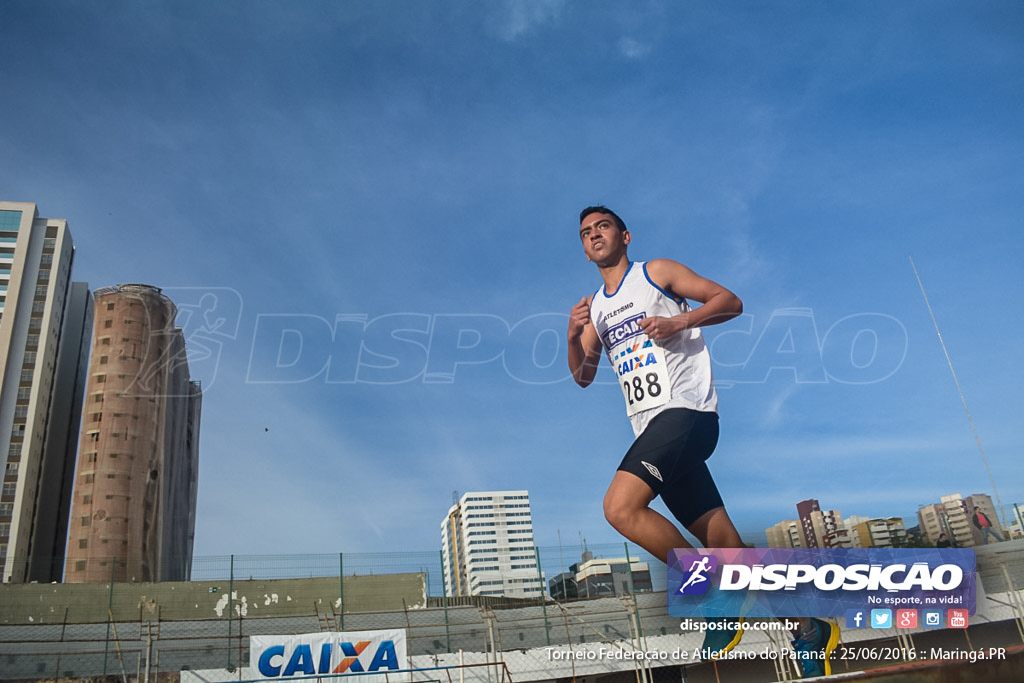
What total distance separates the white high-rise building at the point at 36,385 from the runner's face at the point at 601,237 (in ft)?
126

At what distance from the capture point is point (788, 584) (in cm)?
876

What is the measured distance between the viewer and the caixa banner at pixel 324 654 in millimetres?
9609

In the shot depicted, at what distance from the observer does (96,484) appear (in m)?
31.5

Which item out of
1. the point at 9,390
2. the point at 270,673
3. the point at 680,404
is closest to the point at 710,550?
the point at 680,404

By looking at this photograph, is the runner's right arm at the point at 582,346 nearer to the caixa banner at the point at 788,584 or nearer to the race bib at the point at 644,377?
the race bib at the point at 644,377

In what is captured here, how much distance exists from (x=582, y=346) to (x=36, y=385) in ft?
143

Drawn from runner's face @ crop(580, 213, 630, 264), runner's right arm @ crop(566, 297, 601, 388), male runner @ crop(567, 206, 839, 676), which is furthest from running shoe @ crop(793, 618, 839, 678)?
runner's face @ crop(580, 213, 630, 264)

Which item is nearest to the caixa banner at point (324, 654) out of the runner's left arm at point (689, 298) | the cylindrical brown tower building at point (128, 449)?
the runner's left arm at point (689, 298)

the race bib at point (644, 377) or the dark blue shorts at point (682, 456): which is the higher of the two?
the race bib at point (644, 377)

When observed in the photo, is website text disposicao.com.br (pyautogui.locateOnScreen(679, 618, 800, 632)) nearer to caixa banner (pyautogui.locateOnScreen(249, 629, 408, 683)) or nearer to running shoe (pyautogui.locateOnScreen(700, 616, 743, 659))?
running shoe (pyautogui.locateOnScreen(700, 616, 743, 659))

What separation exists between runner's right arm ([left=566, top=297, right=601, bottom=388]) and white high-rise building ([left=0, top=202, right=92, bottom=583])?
124 ft

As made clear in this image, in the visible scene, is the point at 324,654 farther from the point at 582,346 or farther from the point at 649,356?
the point at 649,356

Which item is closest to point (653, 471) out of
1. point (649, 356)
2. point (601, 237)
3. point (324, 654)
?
point (649, 356)

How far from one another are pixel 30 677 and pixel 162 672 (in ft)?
12.6
